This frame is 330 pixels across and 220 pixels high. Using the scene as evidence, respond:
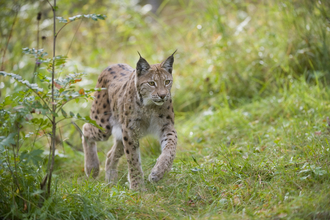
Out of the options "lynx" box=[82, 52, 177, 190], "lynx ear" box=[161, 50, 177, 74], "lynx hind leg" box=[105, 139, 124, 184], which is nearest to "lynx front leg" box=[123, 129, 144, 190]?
"lynx" box=[82, 52, 177, 190]

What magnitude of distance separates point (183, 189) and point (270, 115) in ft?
8.32

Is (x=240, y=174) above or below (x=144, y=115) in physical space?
below

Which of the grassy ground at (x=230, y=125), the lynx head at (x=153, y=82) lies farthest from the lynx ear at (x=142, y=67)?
the grassy ground at (x=230, y=125)

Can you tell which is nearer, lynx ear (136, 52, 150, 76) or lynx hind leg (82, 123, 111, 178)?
lynx ear (136, 52, 150, 76)

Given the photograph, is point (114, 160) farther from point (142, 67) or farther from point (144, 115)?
point (142, 67)

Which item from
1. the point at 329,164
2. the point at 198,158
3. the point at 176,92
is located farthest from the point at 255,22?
the point at 329,164

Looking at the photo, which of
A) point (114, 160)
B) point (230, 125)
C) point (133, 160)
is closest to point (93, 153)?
point (114, 160)

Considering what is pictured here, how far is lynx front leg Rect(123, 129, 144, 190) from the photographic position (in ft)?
13.6

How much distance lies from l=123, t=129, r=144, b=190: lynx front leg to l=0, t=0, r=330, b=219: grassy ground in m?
0.20

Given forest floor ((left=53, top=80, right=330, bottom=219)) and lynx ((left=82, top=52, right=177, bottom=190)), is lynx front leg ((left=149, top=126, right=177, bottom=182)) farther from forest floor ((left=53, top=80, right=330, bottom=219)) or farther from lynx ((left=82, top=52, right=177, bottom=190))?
forest floor ((left=53, top=80, right=330, bottom=219))

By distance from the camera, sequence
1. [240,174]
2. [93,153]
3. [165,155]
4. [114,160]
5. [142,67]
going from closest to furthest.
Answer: [240,174] → [165,155] → [142,67] → [114,160] → [93,153]

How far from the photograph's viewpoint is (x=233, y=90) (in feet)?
22.5

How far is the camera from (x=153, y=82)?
13.6 feet

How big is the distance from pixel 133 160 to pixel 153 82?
3.31 ft
